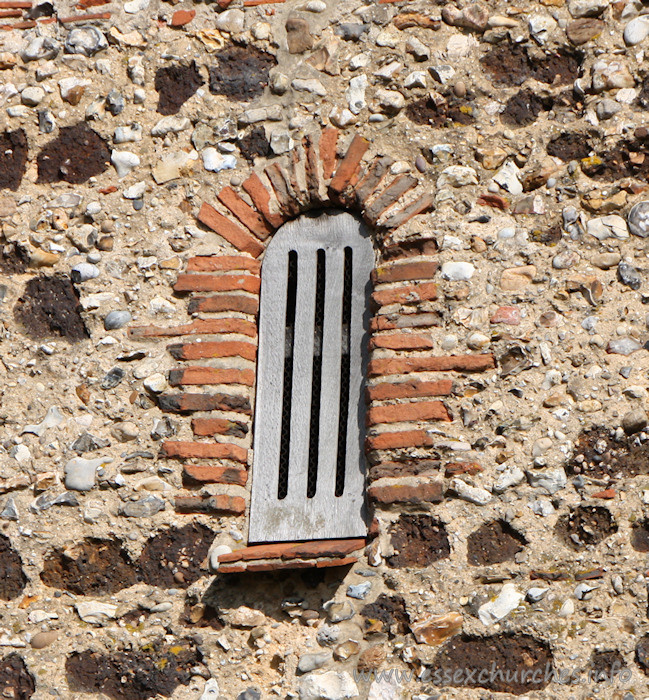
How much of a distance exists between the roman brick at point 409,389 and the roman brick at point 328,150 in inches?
35.2

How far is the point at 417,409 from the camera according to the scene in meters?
3.70

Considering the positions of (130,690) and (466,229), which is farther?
(466,229)

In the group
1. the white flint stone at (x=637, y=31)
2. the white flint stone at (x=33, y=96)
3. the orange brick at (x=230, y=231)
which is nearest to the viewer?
the white flint stone at (x=637, y=31)

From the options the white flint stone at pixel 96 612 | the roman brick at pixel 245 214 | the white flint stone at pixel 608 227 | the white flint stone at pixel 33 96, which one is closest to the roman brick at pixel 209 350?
the roman brick at pixel 245 214

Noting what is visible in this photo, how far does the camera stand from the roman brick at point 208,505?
3.74m

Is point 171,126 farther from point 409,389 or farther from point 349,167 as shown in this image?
point 409,389

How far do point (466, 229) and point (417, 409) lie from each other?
2.37ft

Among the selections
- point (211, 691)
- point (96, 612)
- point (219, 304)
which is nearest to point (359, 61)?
point (219, 304)

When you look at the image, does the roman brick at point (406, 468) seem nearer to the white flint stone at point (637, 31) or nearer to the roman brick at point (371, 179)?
the roman brick at point (371, 179)

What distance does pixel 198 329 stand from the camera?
3.96 m

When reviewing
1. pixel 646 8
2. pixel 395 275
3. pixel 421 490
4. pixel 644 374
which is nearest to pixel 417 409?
pixel 421 490

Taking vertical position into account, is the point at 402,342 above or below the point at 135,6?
below

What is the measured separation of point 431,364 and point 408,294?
288mm

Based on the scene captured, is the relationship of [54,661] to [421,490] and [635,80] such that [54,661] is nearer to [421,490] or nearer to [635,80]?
[421,490]
